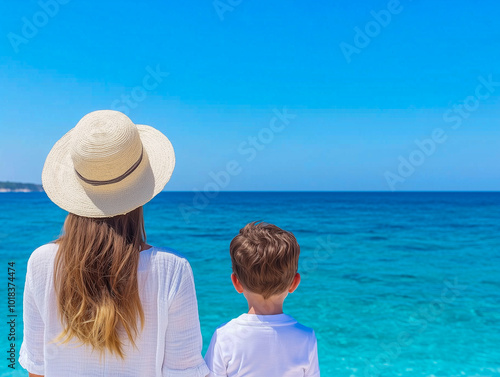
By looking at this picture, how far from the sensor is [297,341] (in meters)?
1.78

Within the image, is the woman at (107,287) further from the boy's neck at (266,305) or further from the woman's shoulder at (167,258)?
the boy's neck at (266,305)

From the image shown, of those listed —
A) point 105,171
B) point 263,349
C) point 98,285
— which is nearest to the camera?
point 98,285

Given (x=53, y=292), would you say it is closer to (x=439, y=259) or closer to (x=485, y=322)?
(x=485, y=322)

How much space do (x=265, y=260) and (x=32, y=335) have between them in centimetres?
96

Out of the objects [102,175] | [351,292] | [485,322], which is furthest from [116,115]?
[351,292]

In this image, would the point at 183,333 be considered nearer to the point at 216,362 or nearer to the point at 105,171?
the point at 216,362

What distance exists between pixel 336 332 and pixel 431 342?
1368mm

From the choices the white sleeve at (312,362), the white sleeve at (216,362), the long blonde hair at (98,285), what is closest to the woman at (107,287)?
the long blonde hair at (98,285)

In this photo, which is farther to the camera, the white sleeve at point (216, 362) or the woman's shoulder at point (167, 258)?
the white sleeve at point (216, 362)

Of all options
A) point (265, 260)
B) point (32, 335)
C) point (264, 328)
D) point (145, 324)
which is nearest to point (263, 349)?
point (264, 328)

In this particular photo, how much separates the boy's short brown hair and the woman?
43cm

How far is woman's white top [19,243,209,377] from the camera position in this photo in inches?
55.2

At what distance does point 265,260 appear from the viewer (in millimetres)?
1817

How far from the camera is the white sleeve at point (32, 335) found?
145 centimetres
